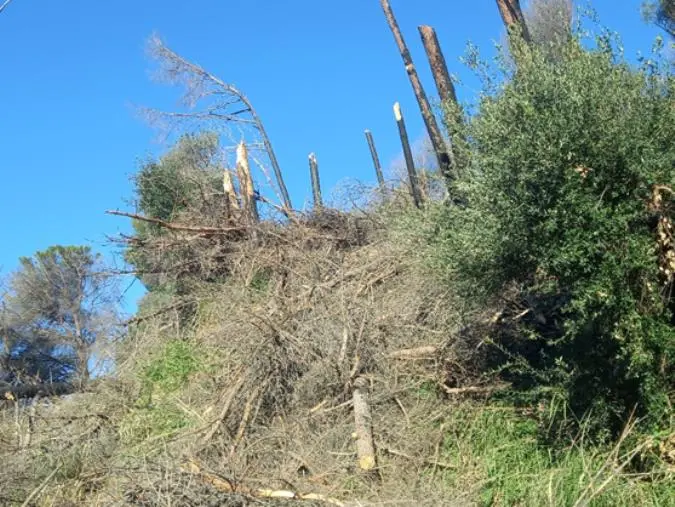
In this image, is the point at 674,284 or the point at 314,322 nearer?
the point at 674,284

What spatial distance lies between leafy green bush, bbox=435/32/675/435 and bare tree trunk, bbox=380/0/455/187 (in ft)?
6.88

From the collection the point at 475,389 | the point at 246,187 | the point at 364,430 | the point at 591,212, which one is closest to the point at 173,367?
the point at 246,187

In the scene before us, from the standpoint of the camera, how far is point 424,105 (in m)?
12.3

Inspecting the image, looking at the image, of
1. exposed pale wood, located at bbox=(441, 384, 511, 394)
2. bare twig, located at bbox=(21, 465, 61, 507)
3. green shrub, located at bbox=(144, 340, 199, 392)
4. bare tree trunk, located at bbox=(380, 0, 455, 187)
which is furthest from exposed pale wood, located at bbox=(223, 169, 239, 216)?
exposed pale wood, located at bbox=(441, 384, 511, 394)

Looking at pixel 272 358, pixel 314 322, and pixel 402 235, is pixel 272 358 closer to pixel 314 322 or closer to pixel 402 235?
pixel 314 322

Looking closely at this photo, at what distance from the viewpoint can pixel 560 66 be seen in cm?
691

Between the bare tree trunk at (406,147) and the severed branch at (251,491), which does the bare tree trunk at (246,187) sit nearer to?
the bare tree trunk at (406,147)

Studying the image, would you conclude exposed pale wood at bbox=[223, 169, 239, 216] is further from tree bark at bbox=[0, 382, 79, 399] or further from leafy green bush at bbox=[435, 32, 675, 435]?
leafy green bush at bbox=[435, 32, 675, 435]

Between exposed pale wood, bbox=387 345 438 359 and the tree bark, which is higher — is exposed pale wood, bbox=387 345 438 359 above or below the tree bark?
below

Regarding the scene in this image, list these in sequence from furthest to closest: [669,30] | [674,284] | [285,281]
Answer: [669,30] < [285,281] < [674,284]

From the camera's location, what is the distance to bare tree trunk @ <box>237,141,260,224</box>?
14.9m

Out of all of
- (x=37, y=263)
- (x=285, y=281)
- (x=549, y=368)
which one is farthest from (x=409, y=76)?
(x=37, y=263)

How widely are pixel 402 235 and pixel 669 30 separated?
15236 millimetres

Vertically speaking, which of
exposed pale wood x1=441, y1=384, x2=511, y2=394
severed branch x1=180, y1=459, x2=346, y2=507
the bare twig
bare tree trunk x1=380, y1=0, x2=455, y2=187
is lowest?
severed branch x1=180, y1=459, x2=346, y2=507
